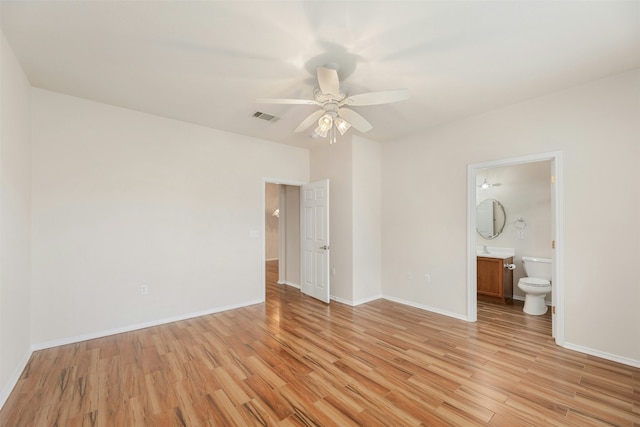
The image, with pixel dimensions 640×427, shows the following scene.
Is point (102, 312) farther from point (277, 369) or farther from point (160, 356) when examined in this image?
point (277, 369)

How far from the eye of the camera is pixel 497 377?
7.90ft

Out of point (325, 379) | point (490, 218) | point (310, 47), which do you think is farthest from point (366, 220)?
point (310, 47)

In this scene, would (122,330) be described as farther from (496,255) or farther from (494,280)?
(496,255)

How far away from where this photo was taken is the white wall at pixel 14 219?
214 cm

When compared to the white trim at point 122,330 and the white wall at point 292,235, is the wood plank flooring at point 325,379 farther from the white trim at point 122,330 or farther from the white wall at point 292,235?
the white wall at point 292,235

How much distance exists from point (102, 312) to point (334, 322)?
2.82 meters

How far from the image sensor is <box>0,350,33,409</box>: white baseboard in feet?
6.89

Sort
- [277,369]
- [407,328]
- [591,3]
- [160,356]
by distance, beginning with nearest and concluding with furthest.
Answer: [591,3]
[277,369]
[160,356]
[407,328]

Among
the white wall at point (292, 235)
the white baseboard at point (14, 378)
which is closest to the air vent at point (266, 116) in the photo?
the white wall at point (292, 235)

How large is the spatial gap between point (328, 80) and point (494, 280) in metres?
4.17

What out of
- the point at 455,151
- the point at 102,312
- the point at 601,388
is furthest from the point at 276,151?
the point at 601,388

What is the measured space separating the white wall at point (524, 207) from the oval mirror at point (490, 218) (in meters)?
0.07

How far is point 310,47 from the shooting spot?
2.22 metres

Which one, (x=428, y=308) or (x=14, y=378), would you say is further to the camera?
(x=428, y=308)
